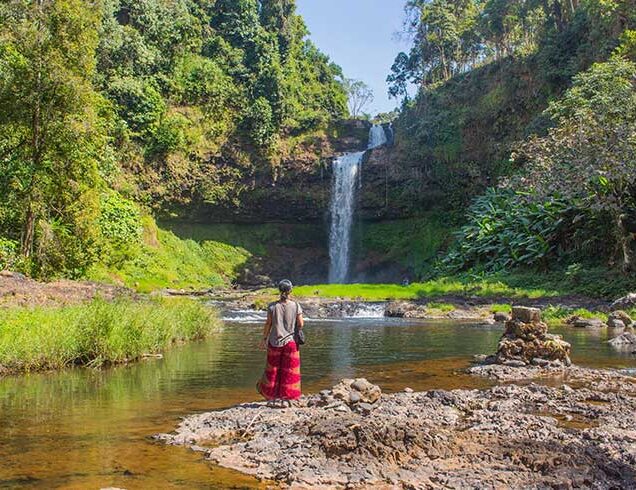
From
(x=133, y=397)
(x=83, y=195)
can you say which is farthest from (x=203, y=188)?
(x=133, y=397)

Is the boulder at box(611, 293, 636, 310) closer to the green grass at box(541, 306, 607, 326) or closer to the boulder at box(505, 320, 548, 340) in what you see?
the green grass at box(541, 306, 607, 326)

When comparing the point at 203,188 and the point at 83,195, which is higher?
the point at 203,188

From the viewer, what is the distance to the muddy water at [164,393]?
5.66 meters

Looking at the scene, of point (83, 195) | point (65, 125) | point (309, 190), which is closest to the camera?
point (65, 125)

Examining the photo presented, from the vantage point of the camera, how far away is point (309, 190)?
50094 millimetres

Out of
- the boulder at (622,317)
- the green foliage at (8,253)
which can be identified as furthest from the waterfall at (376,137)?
the green foliage at (8,253)

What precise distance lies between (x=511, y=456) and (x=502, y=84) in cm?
4437

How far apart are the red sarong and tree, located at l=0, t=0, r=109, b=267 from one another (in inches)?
589

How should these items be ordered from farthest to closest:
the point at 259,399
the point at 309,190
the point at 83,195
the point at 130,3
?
1. the point at 309,190
2. the point at 130,3
3. the point at 83,195
4. the point at 259,399

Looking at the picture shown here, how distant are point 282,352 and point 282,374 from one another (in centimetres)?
29

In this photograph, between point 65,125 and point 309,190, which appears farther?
point 309,190

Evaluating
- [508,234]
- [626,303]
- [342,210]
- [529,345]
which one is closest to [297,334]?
[529,345]

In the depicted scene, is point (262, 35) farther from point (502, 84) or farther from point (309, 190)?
point (502, 84)

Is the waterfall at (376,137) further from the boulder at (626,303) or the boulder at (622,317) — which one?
the boulder at (622,317)
